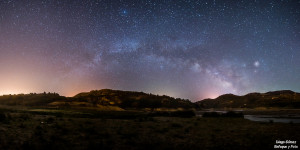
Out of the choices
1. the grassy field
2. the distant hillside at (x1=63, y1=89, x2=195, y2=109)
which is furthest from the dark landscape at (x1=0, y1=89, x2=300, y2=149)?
the distant hillside at (x1=63, y1=89, x2=195, y2=109)

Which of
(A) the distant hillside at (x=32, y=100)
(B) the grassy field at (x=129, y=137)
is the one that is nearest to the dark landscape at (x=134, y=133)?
(B) the grassy field at (x=129, y=137)

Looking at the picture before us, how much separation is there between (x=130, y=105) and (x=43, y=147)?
466ft

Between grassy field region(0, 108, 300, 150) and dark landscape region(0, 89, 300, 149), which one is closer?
grassy field region(0, 108, 300, 150)

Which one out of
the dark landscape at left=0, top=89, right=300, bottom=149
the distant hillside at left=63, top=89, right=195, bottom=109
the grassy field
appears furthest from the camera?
the distant hillside at left=63, top=89, right=195, bottom=109

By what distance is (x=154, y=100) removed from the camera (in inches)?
6324

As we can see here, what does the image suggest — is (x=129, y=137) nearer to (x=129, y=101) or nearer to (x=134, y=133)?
(x=134, y=133)

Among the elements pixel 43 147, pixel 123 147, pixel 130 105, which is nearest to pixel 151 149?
pixel 123 147

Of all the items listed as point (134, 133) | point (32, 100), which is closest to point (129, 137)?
point (134, 133)

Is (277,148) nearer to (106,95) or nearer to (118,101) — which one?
(118,101)

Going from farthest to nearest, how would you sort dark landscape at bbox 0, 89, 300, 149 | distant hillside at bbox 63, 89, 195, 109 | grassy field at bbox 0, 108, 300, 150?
1. distant hillside at bbox 63, 89, 195, 109
2. dark landscape at bbox 0, 89, 300, 149
3. grassy field at bbox 0, 108, 300, 150

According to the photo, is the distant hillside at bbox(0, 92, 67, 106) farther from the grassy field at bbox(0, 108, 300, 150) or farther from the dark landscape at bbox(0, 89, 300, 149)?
the grassy field at bbox(0, 108, 300, 150)

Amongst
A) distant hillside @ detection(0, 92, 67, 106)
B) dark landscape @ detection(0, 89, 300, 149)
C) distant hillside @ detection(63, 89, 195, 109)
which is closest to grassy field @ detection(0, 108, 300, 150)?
dark landscape @ detection(0, 89, 300, 149)

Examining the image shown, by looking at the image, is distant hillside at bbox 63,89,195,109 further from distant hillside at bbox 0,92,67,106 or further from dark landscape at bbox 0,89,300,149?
dark landscape at bbox 0,89,300,149

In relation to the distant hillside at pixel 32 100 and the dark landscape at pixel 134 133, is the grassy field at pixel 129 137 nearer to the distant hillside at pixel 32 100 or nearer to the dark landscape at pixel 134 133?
the dark landscape at pixel 134 133
